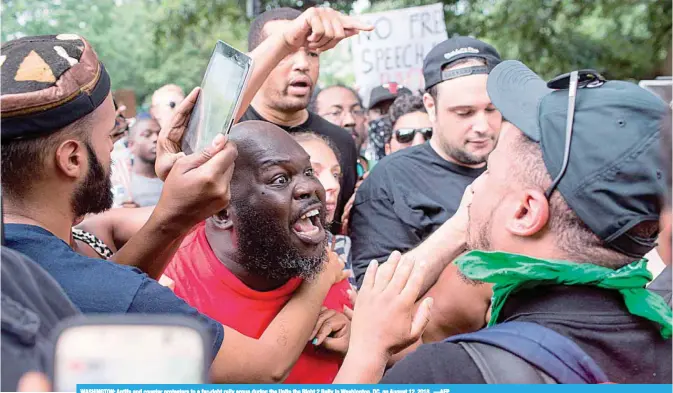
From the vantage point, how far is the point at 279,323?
2271 mm

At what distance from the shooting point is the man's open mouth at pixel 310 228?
2.51 meters

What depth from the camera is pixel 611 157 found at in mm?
1587

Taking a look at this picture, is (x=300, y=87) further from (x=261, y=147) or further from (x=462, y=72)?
(x=261, y=147)

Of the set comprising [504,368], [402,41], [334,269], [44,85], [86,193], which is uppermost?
[44,85]

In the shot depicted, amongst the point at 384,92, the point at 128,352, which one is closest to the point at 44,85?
the point at 128,352

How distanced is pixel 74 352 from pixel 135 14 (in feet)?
82.3

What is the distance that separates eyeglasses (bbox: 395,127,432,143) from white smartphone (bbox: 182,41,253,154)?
2930 mm

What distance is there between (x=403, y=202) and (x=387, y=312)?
1763 mm

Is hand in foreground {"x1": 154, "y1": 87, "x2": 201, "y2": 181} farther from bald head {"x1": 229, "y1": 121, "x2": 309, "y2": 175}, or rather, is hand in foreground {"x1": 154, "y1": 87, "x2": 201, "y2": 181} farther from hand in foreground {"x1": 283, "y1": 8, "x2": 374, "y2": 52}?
hand in foreground {"x1": 283, "y1": 8, "x2": 374, "y2": 52}

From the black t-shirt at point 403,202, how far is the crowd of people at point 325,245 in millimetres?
550

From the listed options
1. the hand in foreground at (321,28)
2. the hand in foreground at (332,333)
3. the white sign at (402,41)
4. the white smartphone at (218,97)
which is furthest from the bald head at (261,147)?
the white sign at (402,41)

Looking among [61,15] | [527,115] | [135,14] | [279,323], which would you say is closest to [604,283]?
[527,115]

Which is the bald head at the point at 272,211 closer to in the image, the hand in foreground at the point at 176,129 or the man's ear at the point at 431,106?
Answer: the hand in foreground at the point at 176,129

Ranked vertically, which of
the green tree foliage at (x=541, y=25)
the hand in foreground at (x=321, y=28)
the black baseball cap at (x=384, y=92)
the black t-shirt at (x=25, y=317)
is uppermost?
the hand in foreground at (x=321, y=28)
